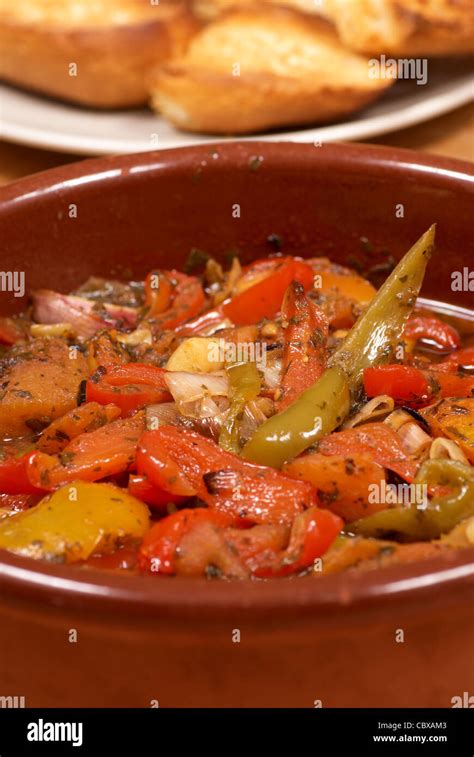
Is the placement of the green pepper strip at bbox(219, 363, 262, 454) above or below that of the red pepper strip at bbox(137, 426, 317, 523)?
above

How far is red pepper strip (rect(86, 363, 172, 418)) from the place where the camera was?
223 centimetres

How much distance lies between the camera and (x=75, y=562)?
182cm

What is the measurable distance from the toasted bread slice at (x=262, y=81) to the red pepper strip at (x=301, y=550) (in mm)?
2467

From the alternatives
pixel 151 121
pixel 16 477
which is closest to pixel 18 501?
pixel 16 477

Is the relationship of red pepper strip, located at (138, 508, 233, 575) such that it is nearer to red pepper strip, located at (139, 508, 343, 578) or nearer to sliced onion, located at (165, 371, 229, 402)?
red pepper strip, located at (139, 508, 343, 578)

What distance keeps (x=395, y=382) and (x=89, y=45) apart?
244cm

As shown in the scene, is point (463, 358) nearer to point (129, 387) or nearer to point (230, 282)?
point (230, 282)

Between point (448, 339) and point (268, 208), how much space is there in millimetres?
628

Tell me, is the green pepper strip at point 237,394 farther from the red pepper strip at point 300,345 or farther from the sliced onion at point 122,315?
the sliced onion at point 122,315

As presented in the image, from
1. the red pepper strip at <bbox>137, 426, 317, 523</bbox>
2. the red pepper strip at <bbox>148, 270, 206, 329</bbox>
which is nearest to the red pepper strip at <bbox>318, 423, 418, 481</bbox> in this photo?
→ the red pepper strip at <bbox>137, 426, 317, 523</bbox>

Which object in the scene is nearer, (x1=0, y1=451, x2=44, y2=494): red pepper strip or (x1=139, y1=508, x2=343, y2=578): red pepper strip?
(x1=139, y1=508, x2=343, y2=578): red pepper strip

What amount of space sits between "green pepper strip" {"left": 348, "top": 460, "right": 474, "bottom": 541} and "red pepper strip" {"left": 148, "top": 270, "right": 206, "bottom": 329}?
0.95 m

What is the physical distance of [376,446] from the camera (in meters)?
2.00

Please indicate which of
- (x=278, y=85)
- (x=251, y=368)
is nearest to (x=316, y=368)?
(x=251, y=368)
